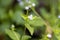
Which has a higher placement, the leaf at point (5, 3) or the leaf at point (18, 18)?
the leaf at point (5, 3)

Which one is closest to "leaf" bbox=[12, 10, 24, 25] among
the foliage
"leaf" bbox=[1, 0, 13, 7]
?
the foliage

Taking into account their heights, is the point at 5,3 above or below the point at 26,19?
above

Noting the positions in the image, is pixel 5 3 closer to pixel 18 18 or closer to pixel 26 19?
pixel 18 18

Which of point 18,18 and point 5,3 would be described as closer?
point 18,18

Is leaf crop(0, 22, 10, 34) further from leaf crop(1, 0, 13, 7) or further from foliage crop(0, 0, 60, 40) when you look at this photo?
leaf crop(1, 0, 13, 7)

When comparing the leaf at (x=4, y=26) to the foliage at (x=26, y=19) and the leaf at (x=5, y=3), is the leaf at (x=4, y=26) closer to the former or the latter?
the foliage at (x=26, y=19)

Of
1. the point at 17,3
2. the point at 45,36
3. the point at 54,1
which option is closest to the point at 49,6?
the point at 54,1

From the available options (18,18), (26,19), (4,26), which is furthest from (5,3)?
(26,19)

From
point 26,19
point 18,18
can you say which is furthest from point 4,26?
point 26,19

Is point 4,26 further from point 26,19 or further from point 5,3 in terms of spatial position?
point 26,19

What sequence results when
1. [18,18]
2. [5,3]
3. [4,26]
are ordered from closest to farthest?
[18,18] < [4,26] < [5,3]

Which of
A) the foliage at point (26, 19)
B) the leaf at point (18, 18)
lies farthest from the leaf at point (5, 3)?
the leaf at point (18, 18)

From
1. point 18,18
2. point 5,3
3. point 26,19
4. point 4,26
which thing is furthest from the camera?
point 5,3
